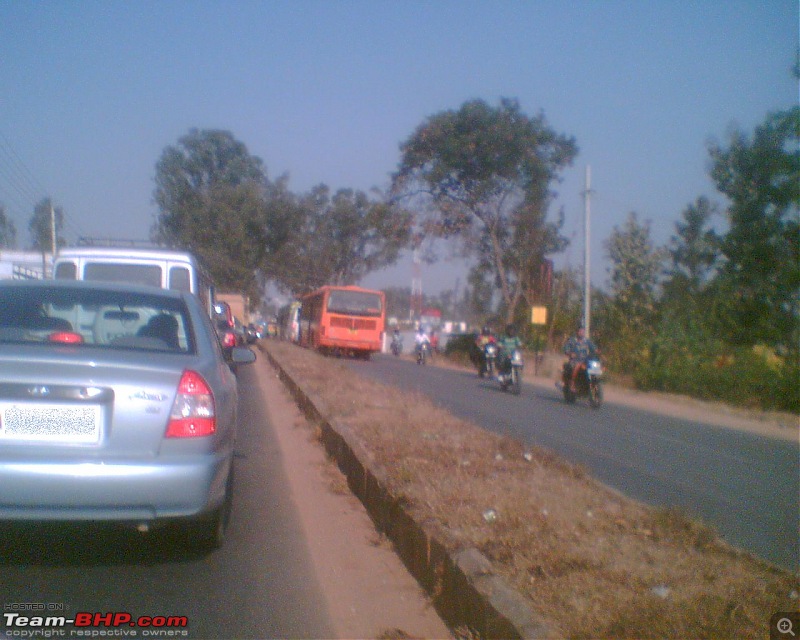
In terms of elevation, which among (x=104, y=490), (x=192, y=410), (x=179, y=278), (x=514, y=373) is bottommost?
(x=514, y=373)

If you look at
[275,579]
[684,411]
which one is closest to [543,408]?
[684,411]

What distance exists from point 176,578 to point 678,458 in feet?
23.2

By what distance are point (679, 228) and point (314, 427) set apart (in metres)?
54.7

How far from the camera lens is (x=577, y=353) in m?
16.6

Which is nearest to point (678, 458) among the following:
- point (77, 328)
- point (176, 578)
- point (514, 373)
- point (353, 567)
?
point (353, 567)

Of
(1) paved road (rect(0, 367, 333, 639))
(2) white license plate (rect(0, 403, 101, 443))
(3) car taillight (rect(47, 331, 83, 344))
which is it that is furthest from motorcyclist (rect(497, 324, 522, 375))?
(2) white license plate (rect(0, 403, 101, 443))

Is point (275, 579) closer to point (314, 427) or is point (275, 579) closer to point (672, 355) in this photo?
point (314, 427)

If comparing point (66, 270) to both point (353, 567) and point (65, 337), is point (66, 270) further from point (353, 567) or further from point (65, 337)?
Answer: point (353, 567)

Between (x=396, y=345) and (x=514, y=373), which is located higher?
(x=514, y=373)

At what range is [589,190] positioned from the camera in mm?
27953

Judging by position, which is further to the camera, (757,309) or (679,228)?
(679,228)

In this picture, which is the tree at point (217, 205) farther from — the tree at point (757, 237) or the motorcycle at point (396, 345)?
the tree at point (757, 237)

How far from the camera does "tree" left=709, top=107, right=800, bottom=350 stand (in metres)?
36.5

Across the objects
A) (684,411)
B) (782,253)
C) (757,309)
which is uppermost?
(782,253)
